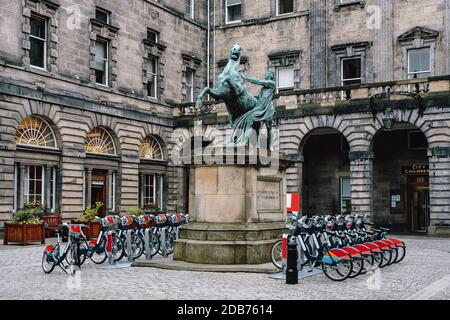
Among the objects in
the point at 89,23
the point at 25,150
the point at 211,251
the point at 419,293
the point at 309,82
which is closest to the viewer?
the point at 419,293

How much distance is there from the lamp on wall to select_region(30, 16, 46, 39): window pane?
1567 cm

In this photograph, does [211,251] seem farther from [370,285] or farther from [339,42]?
[339,42]

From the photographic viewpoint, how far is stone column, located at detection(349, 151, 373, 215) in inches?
1159

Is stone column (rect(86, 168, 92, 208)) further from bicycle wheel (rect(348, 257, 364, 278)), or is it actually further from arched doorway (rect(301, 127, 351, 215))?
bicycle wheel (rect(348, 257, 364, 278))

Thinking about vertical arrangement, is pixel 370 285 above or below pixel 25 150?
below

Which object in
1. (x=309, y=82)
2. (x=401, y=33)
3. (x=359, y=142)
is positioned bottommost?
(x=359, y=142)

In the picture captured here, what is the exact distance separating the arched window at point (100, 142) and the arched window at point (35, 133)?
2363mm

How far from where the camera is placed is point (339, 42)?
3466 cm

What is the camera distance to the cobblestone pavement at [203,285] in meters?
11.2

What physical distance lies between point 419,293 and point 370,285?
118cm

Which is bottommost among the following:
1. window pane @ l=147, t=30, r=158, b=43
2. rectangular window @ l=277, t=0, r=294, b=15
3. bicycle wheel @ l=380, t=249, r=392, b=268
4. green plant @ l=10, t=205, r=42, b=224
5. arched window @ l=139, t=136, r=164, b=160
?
bicycle wheel @ l=380, t=249, r=392, b=268

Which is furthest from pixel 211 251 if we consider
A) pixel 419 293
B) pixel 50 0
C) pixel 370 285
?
pixel 50 0

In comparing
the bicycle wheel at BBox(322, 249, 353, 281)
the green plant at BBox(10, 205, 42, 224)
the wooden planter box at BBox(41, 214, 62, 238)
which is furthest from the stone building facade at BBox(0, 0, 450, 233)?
the bicycle wheel at BBox(322, 249, 353, 281)

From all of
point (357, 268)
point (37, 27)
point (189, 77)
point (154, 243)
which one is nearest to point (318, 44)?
point (189, 77)
